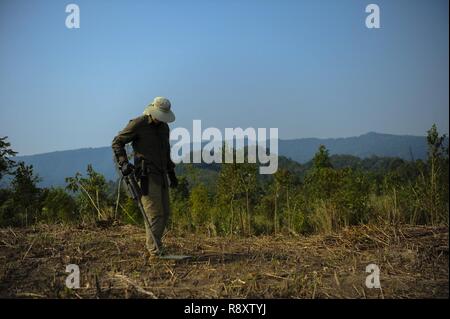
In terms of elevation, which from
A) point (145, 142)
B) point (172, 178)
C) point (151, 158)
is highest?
point (145, 142)

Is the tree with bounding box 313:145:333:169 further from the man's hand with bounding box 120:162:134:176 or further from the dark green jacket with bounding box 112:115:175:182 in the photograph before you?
the man's hand with bounding box 120:162:134:176

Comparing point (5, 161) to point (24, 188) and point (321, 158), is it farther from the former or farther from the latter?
point (321, 158)

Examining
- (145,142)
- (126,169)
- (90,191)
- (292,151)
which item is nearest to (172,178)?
(145,142)

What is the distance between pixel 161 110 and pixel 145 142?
50 cm

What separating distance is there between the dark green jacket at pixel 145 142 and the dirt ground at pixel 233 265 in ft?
4.35

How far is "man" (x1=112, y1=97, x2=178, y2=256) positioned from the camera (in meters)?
6.73

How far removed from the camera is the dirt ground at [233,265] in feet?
17.5

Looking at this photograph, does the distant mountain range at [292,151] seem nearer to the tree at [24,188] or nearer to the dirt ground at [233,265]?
the tree at [24,188]

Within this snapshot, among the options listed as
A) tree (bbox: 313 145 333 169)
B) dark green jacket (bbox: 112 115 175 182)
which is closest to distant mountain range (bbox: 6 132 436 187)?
tree (bbox: 313 145 333 169)

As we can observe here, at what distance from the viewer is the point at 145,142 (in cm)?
685

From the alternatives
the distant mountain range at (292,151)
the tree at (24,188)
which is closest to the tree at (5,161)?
the tree at (24,188)

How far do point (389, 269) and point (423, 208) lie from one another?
3379 millimetres

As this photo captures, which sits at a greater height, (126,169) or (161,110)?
(161,110)
